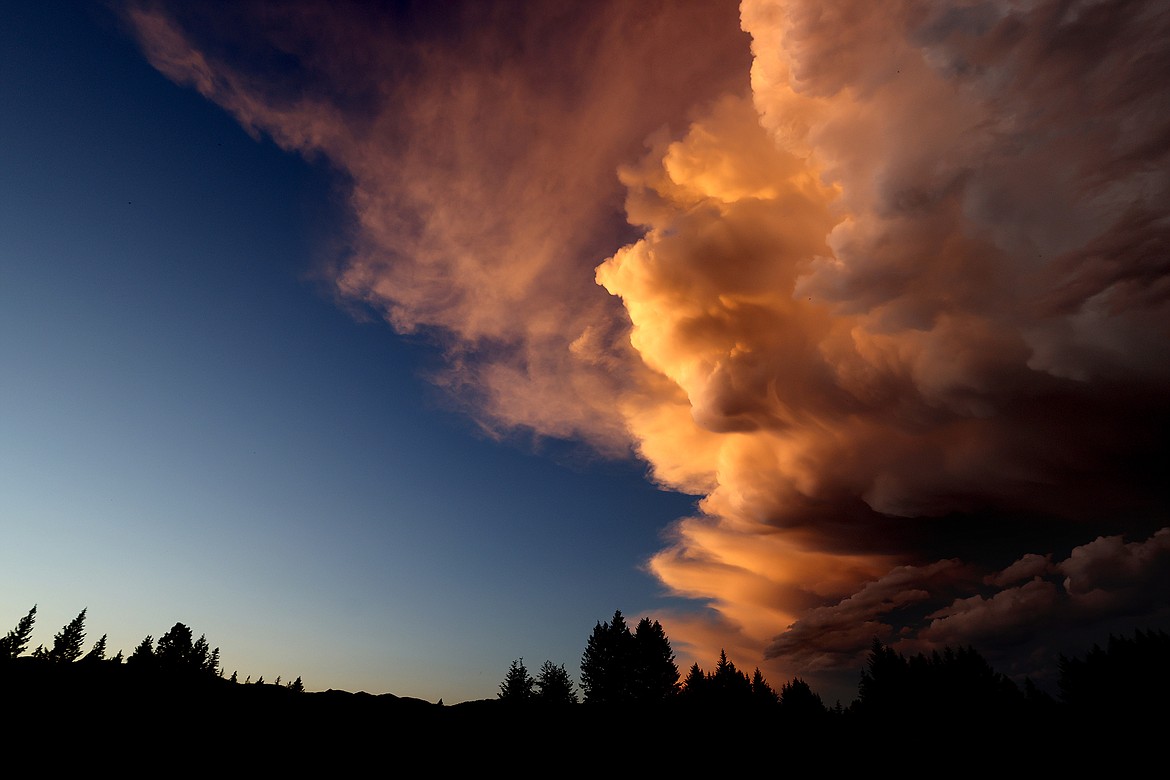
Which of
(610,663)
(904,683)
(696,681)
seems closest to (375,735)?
(610,663)

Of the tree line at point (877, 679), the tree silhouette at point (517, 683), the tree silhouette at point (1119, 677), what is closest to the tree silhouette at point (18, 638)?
the tree line at point (877, 679)

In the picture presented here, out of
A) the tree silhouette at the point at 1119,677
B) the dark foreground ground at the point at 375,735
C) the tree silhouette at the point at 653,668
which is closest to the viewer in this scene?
the dark foreground ground at the point at 375,735

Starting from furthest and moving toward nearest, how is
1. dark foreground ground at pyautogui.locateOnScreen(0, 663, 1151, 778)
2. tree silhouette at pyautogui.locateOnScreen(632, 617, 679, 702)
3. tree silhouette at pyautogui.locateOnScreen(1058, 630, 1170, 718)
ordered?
tree silhouette at pyautogui.locateOnScreen(1058, 630, 1170, 718), tree silhouette at pyautogui.locateOnScreen(632, 617, 679, 702), dark foreground ground at pyautogui.locateOnScreen(0, 663, 1151, 778)

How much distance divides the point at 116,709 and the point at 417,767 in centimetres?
1170

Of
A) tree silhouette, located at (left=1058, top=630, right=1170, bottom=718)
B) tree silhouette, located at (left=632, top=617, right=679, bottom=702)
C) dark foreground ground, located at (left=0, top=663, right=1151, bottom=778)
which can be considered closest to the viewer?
dark foreground ground, located at (left=0, top=663, right=1151, bottom=778)

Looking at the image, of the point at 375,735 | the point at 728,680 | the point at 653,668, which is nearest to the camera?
the point at 375,735

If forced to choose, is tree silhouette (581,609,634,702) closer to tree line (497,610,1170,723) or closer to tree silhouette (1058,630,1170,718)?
tree line (497,610,1170,723)

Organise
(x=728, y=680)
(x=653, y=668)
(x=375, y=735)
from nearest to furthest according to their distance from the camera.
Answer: (x=375, y=735)
(x=653, y=668)
(x=728, y=680)

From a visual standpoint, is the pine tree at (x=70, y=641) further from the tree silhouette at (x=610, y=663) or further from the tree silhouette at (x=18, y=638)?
the tree silhouette at (x=610, y=663)

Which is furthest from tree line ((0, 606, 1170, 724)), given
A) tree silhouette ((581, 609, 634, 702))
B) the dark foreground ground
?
the dark foreground ground

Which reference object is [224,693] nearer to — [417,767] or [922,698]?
[417,767]

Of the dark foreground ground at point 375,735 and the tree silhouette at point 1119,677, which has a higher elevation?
the tree silhouette at point 1119,677

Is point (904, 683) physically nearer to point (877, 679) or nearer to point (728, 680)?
point (877, 679)

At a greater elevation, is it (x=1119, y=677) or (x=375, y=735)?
(x=1119, y=677)
